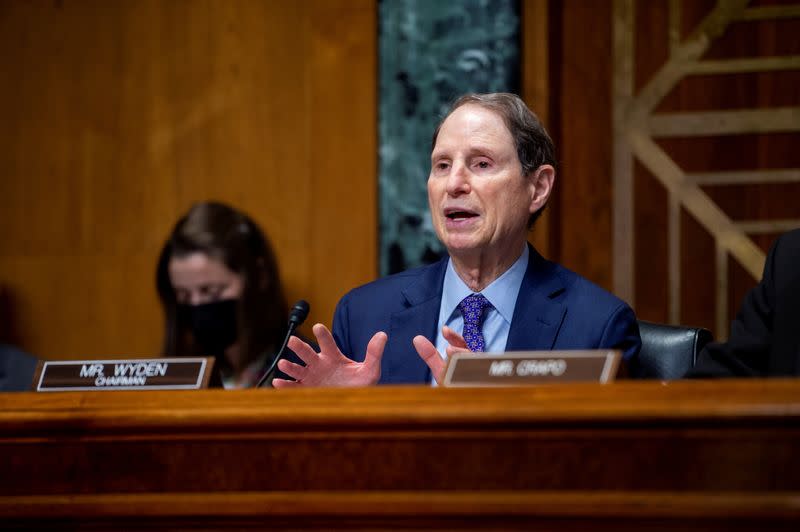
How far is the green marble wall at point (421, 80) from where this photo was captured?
3635 mm

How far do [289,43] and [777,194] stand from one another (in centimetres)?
192

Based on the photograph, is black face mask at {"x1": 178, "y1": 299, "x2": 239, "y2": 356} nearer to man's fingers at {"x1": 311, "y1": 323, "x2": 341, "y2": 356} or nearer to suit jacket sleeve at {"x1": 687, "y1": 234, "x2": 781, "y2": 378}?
man's fingers at {"x1": 311, "y1": 323, "x2": 341, "y2": 356}

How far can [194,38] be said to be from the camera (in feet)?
13.1

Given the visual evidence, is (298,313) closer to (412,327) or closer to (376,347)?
(376,347)

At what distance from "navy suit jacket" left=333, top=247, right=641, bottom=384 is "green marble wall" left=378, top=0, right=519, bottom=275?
122 cm

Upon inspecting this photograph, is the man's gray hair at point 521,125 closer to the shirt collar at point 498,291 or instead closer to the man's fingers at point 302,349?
the shirt collar at point 498,291

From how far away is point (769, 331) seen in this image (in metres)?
1.94

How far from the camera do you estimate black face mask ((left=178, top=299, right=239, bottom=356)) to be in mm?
3324

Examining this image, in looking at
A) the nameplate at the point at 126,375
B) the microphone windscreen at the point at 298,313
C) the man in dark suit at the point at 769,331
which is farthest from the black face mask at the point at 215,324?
the man in dark suit at the point at 769,331

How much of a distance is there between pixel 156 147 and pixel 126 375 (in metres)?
2.55

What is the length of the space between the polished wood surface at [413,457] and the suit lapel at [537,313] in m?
0.87

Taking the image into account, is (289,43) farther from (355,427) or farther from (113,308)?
(355,427)

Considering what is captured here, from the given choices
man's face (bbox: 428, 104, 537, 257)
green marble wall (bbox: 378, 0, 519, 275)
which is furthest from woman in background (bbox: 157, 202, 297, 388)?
man's face (bbox: 428, 104, 537, 257)

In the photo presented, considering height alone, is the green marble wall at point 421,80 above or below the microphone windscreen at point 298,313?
above
